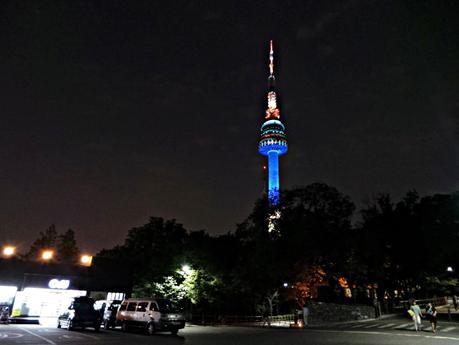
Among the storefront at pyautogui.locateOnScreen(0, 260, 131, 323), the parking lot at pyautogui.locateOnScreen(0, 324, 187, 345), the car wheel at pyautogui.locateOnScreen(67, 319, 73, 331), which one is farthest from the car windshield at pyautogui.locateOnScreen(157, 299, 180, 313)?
the storefront at pyautogui.locateOnScreen(0, 260, 131, 323)

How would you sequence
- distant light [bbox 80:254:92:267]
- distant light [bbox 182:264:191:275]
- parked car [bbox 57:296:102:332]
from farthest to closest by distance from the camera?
1. distant light [bbox 182:264:191:275]
2. distant light [bbox 80:254:92:267]
3. parked car [bbox 57:296:102:332]

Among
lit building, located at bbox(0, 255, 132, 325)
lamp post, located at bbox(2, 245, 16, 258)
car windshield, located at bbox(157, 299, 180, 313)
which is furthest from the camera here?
lamp post, located at bbox(2, 245, 16, 258)

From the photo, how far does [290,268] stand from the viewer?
33.9 metres

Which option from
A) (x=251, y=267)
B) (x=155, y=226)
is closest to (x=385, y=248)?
(x=251, y=267)

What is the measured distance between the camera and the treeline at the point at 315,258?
113 feet

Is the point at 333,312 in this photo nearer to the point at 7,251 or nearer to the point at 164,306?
the point at 164,306

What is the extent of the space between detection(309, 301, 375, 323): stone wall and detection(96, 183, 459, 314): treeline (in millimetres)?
4286

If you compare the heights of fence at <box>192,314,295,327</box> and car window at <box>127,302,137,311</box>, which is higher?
car window at <box>127,302,137,311</box>

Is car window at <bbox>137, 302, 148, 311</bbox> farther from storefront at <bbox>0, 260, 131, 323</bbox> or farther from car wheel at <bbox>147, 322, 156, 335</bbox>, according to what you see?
storefront at <bbox>0, 260, 131, 323</bbox>

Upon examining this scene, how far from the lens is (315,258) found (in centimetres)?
3509

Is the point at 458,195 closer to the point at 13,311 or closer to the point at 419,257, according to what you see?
the point at 419,257

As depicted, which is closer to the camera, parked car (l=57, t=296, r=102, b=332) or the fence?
parked car (l=57, t=296, r=102, b=332)

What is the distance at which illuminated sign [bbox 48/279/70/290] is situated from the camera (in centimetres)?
3148

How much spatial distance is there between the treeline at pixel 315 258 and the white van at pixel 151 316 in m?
12.2
